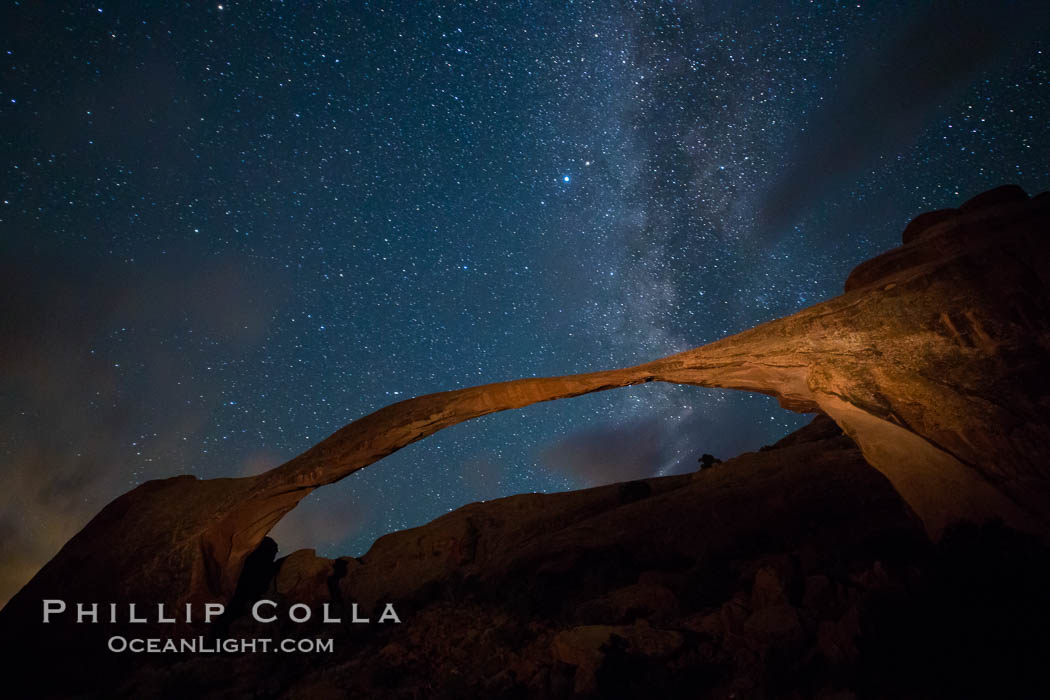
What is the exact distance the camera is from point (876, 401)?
7027mm

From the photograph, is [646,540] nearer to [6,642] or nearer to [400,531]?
[400,531]

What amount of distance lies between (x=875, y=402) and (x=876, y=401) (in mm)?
22

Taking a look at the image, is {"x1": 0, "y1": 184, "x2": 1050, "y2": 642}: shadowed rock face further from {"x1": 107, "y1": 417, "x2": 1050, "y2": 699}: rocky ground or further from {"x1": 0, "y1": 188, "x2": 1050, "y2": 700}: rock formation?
{"x1": 107, "y1": 417, "x2": 1050, "y2": 699}: rocky ground

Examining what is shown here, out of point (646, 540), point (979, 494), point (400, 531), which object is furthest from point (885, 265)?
point (400, 531)

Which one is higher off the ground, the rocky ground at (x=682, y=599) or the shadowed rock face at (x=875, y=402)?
the shadowed rock face at (x=875, y=402)

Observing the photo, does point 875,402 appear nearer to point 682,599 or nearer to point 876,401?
point 876,401

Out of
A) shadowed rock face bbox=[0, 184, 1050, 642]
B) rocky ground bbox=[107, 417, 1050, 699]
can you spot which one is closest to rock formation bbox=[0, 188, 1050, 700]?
shadowed rock face bbox=[0, 184, 1050, 642]

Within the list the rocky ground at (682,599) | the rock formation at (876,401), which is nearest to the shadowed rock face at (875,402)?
the rock formation at (876,401)

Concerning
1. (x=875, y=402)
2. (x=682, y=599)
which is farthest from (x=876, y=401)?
(x=682, y=599)

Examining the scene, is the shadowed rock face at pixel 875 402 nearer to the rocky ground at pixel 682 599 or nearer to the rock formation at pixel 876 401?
the rock formation at pixel 876 401

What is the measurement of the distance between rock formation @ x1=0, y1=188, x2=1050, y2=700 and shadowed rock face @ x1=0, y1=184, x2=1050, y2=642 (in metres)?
0.02

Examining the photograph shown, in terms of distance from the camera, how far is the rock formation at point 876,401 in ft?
19.3

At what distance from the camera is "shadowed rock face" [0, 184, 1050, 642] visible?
588cm

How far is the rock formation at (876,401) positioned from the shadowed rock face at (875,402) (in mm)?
22
